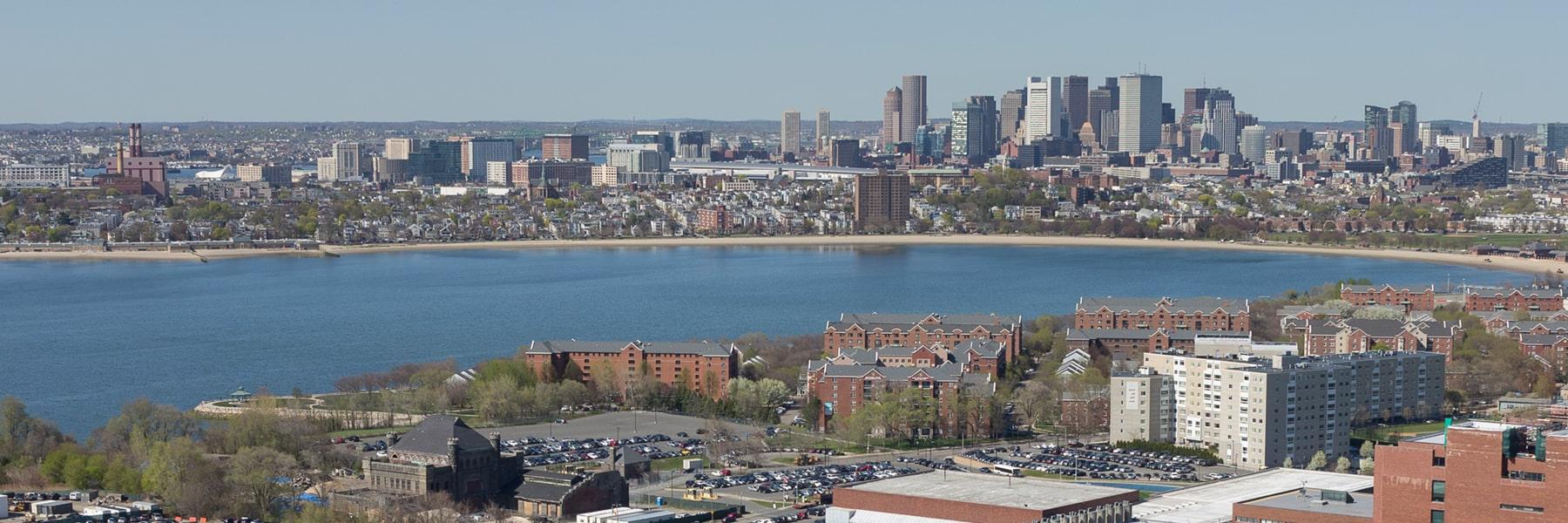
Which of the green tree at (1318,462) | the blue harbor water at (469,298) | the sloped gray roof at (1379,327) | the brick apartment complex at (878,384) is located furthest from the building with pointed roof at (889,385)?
the blue harbor water at (469,298)

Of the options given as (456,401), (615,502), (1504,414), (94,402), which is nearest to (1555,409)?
(1504,414)

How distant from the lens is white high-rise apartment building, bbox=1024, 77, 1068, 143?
94.1 meters

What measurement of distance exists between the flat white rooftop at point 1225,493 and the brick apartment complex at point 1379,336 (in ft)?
25.6

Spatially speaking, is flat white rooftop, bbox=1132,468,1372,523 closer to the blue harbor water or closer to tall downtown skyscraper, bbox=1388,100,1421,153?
the blue harbor water

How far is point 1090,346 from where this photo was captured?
22.2 m

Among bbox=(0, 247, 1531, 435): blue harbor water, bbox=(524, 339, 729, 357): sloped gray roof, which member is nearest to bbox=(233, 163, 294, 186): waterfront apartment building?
bbox=(0, 247, 1531, 435): blue harbor water

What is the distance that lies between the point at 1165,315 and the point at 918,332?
10.9 ft

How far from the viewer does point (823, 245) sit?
47.2 meters

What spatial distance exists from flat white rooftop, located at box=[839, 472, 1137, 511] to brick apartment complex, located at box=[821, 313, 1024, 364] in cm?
907

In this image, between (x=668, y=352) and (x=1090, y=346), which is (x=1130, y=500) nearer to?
(x=668, y=352)

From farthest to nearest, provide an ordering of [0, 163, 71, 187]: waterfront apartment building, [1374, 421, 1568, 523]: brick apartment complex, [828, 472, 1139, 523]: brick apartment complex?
[0, 163, 71, 187]: waterfront apartment building, [828, 472, 1139, 523]: brick apartment complex, [1374, 421, 1568, 523]: brick apartment complex

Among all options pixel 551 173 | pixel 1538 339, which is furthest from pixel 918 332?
pixel 551 173

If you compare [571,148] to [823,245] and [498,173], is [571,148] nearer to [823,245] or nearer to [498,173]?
[498,173]

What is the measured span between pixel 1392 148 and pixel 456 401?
7305cm
